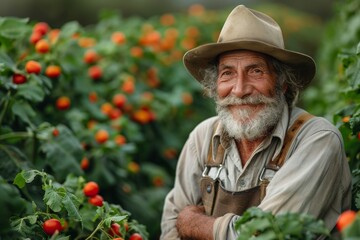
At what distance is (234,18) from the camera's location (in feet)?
11.7

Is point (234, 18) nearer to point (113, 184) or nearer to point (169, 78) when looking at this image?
point (113, 184)

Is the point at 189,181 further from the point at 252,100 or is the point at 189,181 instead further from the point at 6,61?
the point at 6,61

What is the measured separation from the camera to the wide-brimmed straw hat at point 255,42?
3.41 metres

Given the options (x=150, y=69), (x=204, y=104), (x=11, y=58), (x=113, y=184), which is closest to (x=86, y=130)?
(x=113, y=184)

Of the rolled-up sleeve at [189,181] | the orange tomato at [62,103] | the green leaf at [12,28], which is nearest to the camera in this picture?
the rolled-up sleeve at [189,181]

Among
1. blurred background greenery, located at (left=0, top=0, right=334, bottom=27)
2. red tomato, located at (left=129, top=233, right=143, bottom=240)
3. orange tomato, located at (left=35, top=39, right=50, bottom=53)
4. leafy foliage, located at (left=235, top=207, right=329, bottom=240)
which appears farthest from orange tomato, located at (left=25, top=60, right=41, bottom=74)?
blurred background greenery, located at (left=0, top=0, right=334, bottom=27)

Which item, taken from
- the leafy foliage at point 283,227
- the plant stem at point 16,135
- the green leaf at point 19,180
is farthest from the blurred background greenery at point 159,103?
the leafy foliage at point 283,227

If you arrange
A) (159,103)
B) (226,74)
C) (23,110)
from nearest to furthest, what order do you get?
(226,74)
(23,110)
(159,103)

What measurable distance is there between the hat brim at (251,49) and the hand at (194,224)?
74 cm

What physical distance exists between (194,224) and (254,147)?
0.48 meters

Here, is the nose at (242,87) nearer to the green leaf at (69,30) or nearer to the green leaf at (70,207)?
the green leaf at (70,207)

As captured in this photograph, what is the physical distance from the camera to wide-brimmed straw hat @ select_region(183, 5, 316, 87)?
3412 millimetres

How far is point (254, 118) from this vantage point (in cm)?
345

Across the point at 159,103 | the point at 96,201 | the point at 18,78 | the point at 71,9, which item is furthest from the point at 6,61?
the point at 71,9
